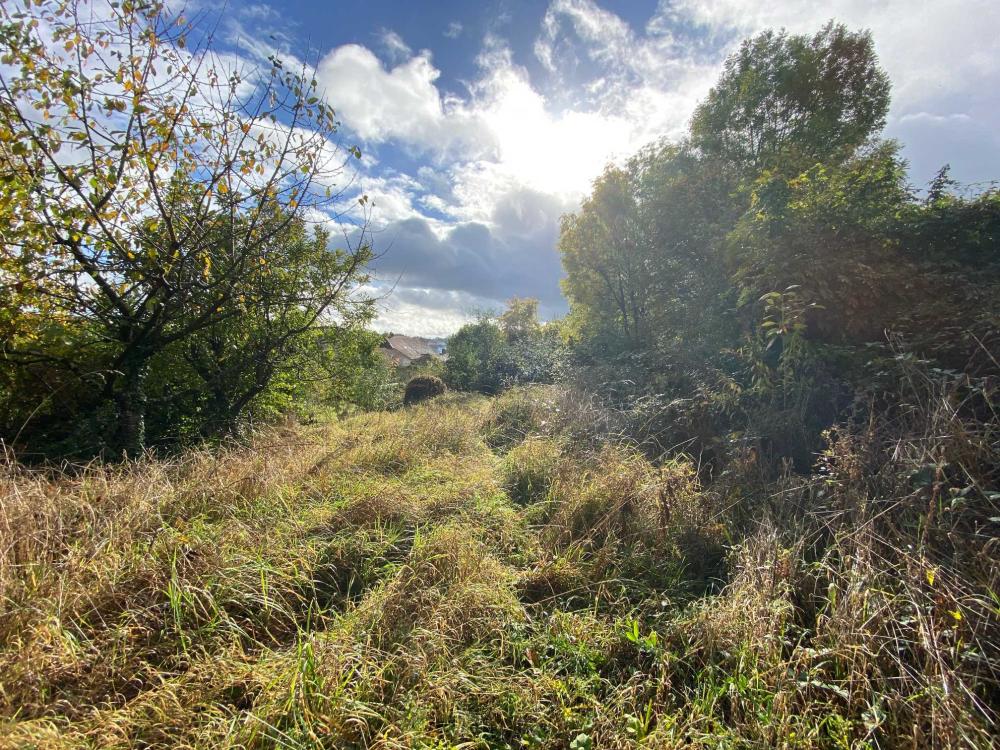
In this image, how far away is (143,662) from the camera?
174 centimetres

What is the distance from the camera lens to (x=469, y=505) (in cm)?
362

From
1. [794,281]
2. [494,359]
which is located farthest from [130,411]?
[494,359]

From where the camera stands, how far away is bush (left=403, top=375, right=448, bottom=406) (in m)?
12.1

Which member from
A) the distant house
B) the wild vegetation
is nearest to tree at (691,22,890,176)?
the wild vegetation

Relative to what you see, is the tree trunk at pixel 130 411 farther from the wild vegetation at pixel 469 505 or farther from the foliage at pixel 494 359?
the foliage at pixel 494 359

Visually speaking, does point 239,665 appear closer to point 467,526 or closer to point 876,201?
point 467,526

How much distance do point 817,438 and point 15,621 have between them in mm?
5970

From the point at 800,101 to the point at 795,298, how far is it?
1352cm

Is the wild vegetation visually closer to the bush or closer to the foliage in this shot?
the bush

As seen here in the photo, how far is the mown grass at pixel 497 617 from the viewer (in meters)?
1.55

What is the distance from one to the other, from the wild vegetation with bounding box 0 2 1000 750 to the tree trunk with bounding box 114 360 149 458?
0.09ft

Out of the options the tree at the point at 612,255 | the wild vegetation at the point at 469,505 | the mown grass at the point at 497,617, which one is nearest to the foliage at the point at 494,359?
the tree at the point at 612,255

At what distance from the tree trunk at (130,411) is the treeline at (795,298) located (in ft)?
20.3

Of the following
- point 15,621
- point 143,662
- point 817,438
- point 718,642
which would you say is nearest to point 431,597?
point 143,662
